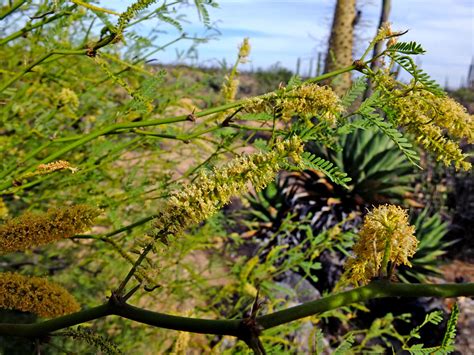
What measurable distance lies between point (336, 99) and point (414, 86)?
16cm

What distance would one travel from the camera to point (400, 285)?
2.47 feet

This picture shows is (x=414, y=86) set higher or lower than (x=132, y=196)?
higher

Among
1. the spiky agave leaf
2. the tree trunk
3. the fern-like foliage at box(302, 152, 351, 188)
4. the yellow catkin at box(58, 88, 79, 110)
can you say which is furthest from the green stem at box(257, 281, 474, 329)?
the tree trunk

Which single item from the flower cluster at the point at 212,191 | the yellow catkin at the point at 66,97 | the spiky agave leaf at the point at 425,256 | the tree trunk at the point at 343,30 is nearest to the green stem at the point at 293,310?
the flower cluster at the point at 212,191

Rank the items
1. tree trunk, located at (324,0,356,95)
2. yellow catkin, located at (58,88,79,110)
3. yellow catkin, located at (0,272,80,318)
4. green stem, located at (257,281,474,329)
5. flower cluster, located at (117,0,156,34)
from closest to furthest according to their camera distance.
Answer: green stem, located at (257,281,474,329), yellow catkin, located at (0,272,80,318), flower cluster, located at (117,0,156,34), yellow catkin, located at (58,88,79,110), tree trunk, located at (324,0,356,95)

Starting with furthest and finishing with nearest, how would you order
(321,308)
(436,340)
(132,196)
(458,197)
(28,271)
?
(458,197) → (436,340) → (28,271) → (132,196) → (321,308)

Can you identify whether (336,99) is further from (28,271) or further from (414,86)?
(28,271)

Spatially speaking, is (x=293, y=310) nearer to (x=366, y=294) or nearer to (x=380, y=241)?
(x=366, y=294)

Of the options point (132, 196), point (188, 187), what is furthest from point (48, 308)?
point (132, 196)

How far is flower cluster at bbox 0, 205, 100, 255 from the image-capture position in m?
0.93

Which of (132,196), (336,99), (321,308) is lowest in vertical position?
(132,196)

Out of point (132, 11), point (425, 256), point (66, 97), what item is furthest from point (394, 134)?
point (425, 256)

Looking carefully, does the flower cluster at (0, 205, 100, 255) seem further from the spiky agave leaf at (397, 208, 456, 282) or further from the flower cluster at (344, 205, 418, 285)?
the spiky agave leaf at (397, 208, 456, 282)

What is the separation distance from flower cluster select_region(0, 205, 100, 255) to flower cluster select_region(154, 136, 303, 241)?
209 mm
